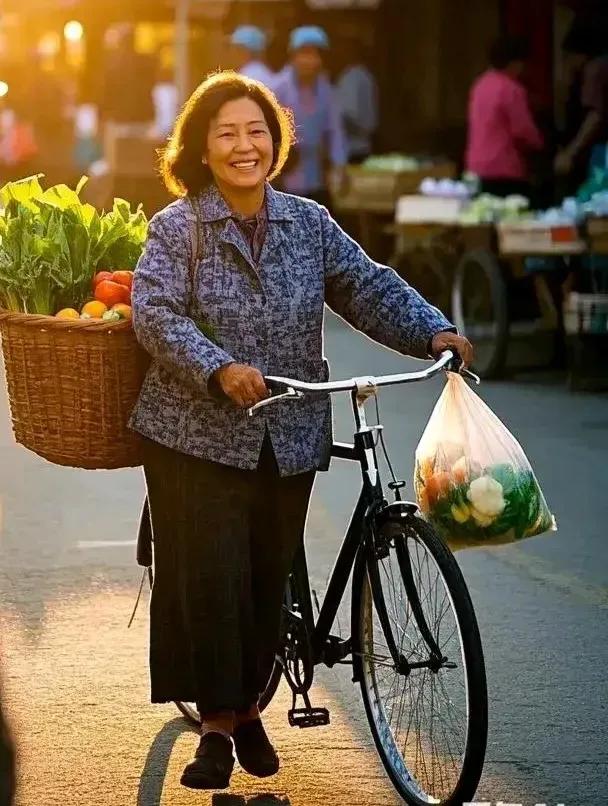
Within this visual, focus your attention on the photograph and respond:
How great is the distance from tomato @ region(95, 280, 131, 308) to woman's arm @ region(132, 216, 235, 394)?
204 mm

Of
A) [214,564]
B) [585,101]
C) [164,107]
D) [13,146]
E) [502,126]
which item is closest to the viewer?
[214,564]

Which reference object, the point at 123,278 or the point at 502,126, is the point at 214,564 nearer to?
the point at 123,278

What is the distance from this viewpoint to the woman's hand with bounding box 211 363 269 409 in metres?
4.42

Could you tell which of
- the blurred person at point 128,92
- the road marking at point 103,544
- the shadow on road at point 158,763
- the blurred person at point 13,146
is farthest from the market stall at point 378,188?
the shadow on road at point 158,763

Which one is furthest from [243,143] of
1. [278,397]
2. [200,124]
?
[278,397]

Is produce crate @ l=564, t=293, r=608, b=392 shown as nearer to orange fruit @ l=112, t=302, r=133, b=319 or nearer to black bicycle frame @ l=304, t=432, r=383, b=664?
black bicycle frame @ l=304, t=432, r=383, b=664

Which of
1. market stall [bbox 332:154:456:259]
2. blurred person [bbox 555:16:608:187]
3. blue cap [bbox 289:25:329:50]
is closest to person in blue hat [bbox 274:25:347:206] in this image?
blue cap [bbox 289:25:329:50]

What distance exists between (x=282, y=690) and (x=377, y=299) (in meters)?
1.51

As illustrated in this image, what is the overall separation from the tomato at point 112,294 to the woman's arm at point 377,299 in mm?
523

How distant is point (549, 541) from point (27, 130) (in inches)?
870

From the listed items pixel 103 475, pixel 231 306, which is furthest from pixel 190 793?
pixel 103 475

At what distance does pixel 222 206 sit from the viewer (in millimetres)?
4812

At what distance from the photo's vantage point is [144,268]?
15.5 feet

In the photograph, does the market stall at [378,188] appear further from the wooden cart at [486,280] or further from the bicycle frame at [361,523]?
the bicycle frame at [361,523]
